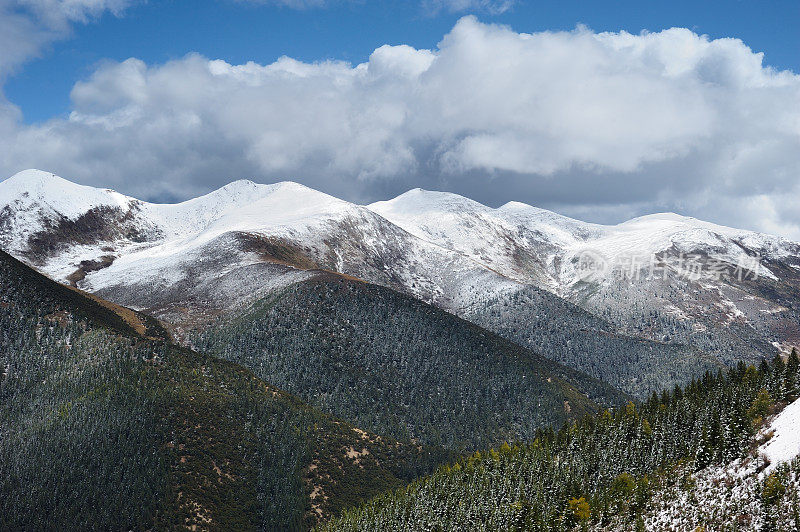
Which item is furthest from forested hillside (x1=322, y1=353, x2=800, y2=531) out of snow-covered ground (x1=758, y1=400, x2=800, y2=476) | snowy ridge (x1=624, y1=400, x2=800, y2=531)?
snow-covered ground (x1=758, y1=400, x2=800, y2=476)

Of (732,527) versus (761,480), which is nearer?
(732,527)

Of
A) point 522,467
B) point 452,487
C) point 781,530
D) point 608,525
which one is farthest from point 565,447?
point 781,530

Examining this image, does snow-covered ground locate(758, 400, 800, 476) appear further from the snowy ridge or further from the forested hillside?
the forested hillside

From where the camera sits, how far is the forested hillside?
12019 centimetres

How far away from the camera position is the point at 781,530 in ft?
342

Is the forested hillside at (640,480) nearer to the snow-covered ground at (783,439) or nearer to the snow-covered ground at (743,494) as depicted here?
the snow-covered ground at (743,494)

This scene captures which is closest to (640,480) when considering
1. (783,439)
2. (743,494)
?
(743,494)

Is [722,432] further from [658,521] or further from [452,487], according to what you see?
[452,487]

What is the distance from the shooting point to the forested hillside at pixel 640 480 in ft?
394

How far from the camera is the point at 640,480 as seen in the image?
152250 millimetres

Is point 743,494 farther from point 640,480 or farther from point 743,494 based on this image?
point 640,480

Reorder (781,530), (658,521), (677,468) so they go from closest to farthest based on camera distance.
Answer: (781,530) → (658,521) → (677,468)

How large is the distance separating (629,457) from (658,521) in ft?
145

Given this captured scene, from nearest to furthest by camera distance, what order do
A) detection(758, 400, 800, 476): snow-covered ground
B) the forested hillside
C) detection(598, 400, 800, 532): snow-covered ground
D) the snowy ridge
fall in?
detection(598, 400, 800, 532): snow-covered ground, the snowy ridge, detection(758, 400, 800, 476): snow-covered ground, the forested hillside
